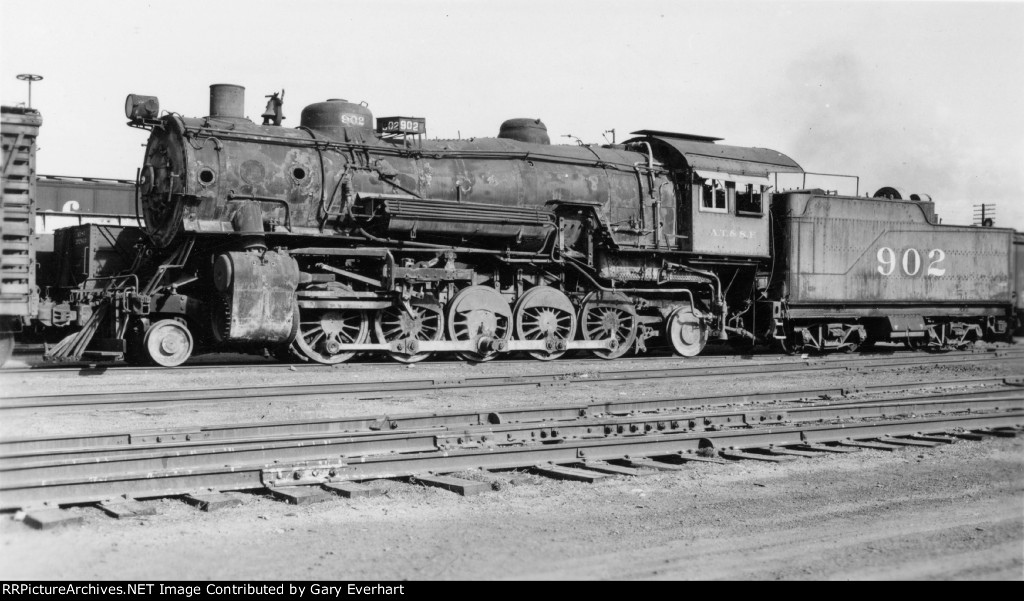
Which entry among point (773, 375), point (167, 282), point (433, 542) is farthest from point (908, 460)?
point (167, 282)

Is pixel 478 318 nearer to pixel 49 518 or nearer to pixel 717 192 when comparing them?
pixel 717 192

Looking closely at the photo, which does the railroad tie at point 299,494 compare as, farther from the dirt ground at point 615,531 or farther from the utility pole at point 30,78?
the utility pole at point 30,78

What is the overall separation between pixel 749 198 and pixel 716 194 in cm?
85

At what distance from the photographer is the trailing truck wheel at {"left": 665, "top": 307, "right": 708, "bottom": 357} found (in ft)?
56.9

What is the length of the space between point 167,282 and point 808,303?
11562 millimetres

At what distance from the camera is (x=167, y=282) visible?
1343 cm

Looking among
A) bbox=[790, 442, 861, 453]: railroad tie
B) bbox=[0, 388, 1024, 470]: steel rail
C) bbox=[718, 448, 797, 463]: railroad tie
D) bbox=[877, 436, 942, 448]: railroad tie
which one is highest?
bbox=[0, 388, 1024, 470]: steel rail

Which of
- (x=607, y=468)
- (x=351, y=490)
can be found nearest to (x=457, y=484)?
(x=351, y=490)

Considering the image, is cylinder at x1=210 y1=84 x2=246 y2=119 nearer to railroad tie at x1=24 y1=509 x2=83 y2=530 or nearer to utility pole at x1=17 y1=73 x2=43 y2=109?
utility pole at x1=17 y1=73 x2=43 y2=109

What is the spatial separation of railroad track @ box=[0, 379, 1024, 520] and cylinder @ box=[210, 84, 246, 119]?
7.29 metres

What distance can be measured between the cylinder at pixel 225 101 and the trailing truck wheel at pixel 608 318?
254 inches

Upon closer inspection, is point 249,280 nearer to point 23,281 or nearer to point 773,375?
point 23,281

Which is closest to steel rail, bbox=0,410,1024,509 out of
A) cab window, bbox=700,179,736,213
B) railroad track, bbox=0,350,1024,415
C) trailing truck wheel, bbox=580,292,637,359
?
railroad track, bbox=0,350,1024,415

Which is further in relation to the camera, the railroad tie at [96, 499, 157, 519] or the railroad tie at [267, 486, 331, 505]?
the railroad tie at [267, 486, 331, 505]
